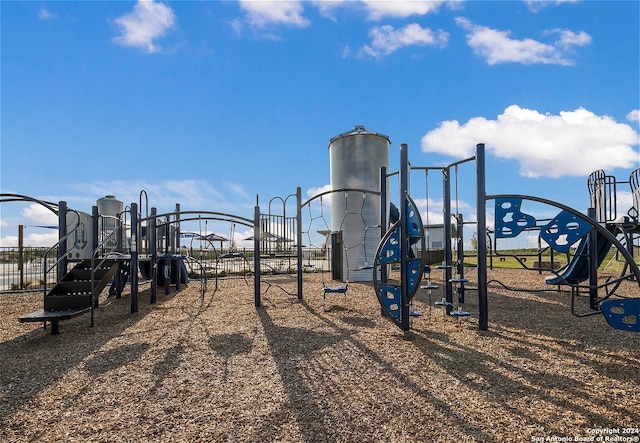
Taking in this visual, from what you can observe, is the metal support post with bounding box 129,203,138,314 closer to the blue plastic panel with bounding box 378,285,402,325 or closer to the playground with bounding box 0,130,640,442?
the playground with bounding box 0,130,640,442

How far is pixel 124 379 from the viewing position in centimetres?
451

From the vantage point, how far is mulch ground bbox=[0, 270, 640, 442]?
3.28m

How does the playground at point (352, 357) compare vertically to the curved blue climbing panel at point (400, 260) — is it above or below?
below

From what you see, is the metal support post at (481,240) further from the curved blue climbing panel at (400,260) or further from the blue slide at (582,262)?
the blue slide at (582,262)

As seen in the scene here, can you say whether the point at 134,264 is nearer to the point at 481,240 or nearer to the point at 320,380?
the point at 320,380

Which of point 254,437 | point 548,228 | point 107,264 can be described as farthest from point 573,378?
point 107,264

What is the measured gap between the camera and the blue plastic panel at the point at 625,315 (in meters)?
5.17

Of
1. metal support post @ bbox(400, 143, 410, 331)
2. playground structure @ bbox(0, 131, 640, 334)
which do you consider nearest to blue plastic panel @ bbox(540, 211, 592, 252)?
playground structure @ bbox(0, 131, 640, 334)

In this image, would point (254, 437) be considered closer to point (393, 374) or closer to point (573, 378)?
point (393, 374)

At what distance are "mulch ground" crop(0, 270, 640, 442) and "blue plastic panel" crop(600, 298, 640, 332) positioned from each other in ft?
1.37

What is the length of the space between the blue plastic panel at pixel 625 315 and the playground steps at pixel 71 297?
8.19 m

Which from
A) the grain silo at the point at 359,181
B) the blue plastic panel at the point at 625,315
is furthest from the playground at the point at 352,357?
the grain silo at the point at 359,181

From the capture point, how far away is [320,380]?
4.30m

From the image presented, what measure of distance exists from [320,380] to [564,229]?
14.2ft
